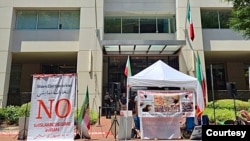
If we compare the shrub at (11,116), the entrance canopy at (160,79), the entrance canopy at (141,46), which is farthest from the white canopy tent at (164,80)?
the shrub at (11,116)

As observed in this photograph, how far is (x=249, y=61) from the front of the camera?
23.2 metres

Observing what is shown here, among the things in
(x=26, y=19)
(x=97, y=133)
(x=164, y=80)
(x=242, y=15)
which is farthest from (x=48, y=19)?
(x=242, y=15)

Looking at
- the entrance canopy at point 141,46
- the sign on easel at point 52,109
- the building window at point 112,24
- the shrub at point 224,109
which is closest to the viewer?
the sign on easel at point 52,109

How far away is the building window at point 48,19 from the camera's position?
19875 millimetres

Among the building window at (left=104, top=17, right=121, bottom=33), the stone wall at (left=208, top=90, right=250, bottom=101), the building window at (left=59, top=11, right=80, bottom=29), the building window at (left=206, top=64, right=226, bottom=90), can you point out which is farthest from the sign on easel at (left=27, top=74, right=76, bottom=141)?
the building window at (left=206, top=64, right=226, bottom=90)

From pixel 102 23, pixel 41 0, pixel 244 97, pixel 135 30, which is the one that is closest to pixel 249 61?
pixel 244 97

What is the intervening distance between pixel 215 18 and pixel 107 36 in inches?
341

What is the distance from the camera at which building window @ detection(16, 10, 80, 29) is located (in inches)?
782

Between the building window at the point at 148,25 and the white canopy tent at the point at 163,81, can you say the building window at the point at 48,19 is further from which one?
the white canopy tent at the point at 163,81

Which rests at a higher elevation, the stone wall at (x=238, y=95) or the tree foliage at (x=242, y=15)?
the tree foliage at (x=242, y=15)

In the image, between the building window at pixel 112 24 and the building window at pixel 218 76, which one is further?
the building window at pixel 218 76

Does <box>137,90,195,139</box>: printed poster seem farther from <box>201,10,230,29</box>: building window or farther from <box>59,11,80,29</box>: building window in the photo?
<box>59,11,80,29</box>: building window

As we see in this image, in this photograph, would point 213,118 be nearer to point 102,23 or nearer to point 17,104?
point 102,23

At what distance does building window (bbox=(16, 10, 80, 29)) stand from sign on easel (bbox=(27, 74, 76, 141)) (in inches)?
451
